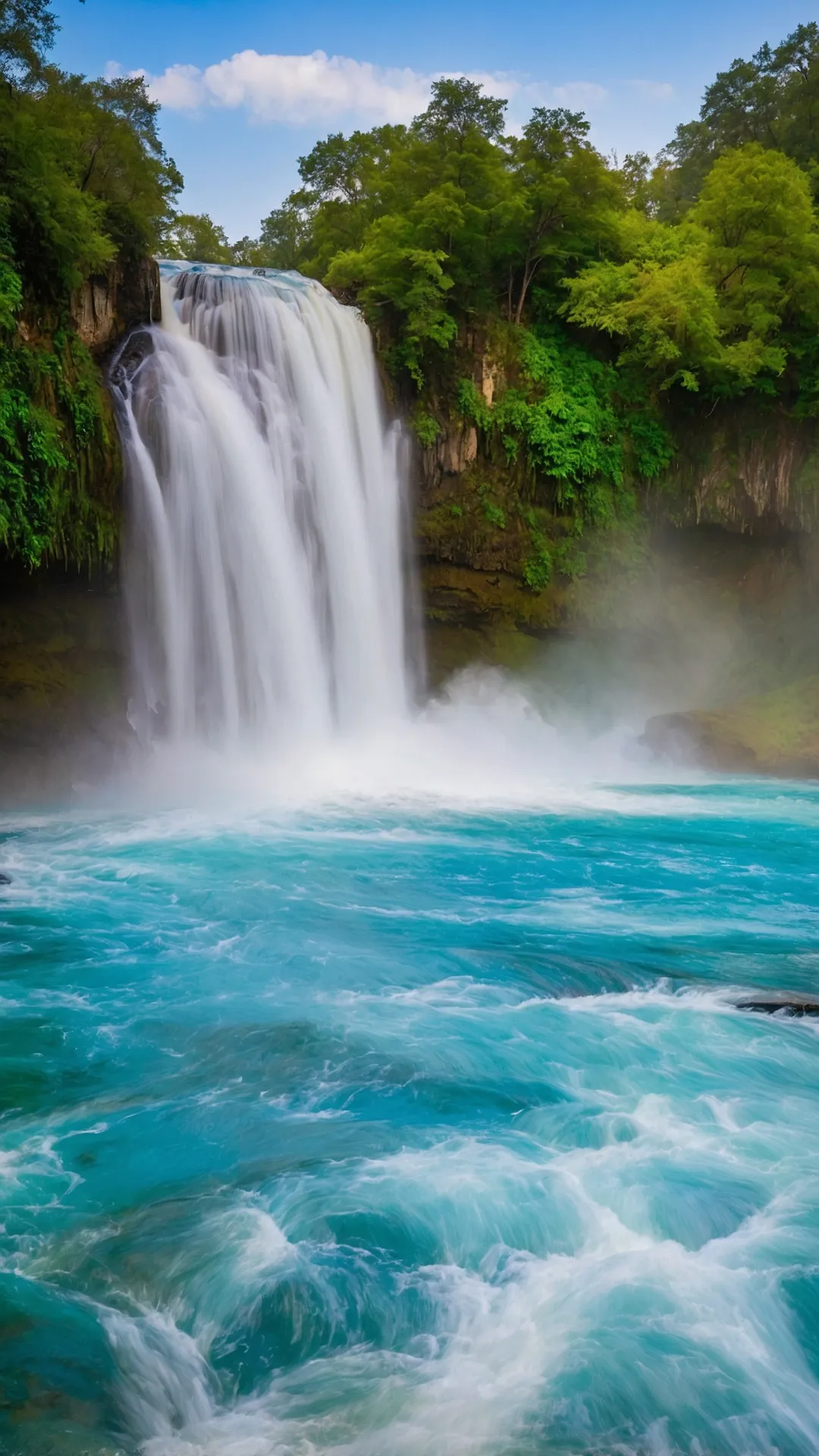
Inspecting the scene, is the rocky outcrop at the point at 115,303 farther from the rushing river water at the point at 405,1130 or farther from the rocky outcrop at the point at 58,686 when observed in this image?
the rocky outcrop at the point at 58,686

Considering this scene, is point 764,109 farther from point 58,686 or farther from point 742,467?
point 58,686

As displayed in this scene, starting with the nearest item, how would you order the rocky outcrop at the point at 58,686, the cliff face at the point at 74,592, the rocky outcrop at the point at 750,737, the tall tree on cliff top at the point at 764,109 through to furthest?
the cliff face at the point at 74,592 < the rocky outcrop at the point at 58,686 < the rocky outcrop at the point at 750,737 < the tall tree on cliff top at the point at 764,109

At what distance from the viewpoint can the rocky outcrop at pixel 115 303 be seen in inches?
647

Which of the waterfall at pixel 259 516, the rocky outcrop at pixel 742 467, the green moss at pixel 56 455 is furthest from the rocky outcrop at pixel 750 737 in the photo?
the green moss at pixel 56 455

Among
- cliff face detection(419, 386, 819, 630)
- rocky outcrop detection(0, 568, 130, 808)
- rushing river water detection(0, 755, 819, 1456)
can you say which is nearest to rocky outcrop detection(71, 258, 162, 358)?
rocky outcrop detection(0, 568, 130, 808)

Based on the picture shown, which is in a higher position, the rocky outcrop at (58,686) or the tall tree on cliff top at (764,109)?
the tall tree on cliff top at (764,109)

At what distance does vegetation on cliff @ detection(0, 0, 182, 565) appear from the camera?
47.3 feet

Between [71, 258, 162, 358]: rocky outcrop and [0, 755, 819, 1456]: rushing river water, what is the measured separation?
982cm

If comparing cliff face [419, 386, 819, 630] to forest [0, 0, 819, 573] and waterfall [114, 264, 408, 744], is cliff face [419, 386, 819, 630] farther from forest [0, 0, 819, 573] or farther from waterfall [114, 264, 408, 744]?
waterfall [114, 264, 408, 744]

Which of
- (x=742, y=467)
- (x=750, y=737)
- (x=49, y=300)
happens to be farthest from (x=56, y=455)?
(x=742, y=467)

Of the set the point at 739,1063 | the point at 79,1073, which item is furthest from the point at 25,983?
the point at 739,1063

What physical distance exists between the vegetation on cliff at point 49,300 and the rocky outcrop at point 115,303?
20 cm

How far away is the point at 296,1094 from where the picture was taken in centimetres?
678

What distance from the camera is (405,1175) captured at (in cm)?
585
